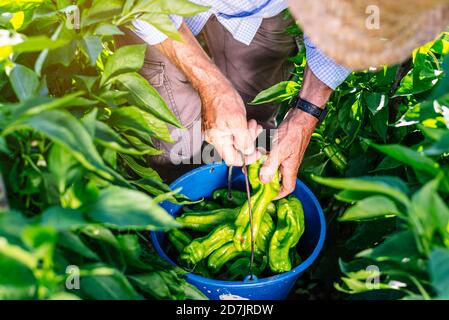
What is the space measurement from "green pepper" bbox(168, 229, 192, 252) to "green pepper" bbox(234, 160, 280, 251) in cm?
18

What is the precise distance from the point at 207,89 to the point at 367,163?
57 cm

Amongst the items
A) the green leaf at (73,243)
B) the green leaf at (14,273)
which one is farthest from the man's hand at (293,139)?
the green leaf at (14,273)

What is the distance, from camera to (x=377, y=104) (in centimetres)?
160

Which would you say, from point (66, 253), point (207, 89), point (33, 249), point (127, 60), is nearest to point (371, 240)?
point (207, 89)

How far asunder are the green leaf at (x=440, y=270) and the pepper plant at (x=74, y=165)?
40 centimetres

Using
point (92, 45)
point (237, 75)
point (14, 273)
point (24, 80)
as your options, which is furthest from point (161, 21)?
point (237, 75)

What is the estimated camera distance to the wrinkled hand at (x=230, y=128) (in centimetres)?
162

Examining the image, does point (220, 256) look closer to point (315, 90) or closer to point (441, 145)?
point (315, 90)

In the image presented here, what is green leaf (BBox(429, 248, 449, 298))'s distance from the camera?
30.5 inches

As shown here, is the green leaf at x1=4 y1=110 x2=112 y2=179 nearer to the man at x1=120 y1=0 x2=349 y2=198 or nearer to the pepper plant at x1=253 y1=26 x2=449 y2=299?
the pepper plant at x1=253 y1=26 x2=449 y2=299

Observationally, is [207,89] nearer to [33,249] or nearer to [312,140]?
[312,140]

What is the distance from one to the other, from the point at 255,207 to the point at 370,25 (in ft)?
2.76

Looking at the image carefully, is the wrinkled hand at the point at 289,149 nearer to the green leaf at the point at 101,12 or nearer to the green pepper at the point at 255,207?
the green pepper at the point at 255,207

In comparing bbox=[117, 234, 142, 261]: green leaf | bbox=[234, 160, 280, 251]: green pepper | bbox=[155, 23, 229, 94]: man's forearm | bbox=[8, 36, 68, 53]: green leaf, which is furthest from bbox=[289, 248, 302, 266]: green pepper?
bbox=[8, 36, 68, 53]: green leaf
